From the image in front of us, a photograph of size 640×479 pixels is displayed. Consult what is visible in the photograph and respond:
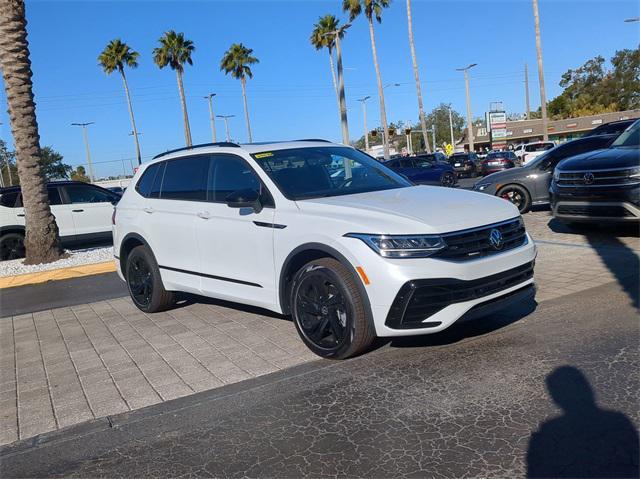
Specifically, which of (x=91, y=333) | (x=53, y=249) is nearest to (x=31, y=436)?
(x=91, y=333)

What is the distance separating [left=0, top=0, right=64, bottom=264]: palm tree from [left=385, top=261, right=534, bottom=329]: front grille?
28.4 ft

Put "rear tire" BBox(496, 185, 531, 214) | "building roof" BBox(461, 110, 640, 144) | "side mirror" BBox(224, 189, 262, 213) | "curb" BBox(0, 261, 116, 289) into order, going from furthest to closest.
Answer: "building roof" BBox(461, 110, 640, 144)
"rear tire" BBox(496, 185, 531, 214)
"curb" BBox(0, 261, 116, 289)
"side mirror" BBox(224, 189, 262, 213)

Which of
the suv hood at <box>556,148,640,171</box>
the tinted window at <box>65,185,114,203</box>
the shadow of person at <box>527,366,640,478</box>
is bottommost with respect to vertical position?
the shadow of person at <box>527,366,640,478</box>

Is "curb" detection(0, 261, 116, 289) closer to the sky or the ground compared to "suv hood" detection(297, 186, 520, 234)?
Answer: closer to the ground

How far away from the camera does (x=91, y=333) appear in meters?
6.13

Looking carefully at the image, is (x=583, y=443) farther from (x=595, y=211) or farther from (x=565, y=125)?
(x=565, y=125)

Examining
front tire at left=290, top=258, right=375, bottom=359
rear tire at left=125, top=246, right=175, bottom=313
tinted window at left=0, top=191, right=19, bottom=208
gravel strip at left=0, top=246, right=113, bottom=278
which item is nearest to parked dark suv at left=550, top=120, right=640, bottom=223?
front tire at left=290, top=258, right=375, bottom=359

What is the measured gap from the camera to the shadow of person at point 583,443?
279cm

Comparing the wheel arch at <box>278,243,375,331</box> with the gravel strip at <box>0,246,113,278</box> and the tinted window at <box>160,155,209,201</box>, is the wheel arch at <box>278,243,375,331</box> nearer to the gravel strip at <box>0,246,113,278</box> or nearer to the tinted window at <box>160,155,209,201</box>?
the tinted window at <box>160,155,209,201</box>

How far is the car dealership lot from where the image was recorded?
4242 millimetres

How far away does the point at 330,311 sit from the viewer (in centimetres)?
444

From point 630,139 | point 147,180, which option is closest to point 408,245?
point 147,180

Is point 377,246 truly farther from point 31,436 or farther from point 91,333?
point 91,333

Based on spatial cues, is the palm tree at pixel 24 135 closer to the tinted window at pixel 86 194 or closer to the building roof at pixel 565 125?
the tinted window at pixel 86 194
